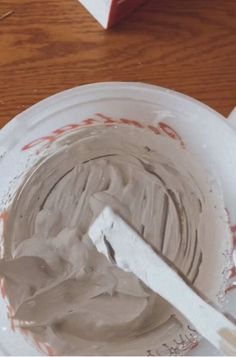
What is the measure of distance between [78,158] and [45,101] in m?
0.08

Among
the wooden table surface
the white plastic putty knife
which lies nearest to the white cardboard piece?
the wooden table surface

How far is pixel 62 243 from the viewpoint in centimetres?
80

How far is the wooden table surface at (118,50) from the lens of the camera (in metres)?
0.89

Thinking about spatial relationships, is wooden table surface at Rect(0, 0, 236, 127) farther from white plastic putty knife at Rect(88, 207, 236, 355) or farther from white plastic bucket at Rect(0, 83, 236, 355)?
white plastic putty knife at Rect(88, 207, 236, 355)

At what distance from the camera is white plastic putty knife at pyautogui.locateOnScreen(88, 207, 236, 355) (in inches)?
26.5

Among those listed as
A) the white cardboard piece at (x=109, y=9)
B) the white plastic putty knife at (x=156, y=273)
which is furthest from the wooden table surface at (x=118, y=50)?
the white plastic putty knife at (x=156, y=273)

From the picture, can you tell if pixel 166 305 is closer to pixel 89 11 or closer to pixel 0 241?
pixel 0 241

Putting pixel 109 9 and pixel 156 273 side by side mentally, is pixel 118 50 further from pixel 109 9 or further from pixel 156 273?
pixel 156 273

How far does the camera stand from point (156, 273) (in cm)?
72

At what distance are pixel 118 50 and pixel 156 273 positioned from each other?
31 centimetres

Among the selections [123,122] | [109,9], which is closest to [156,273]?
[123,122]

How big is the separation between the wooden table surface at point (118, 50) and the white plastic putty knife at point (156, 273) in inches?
7.5

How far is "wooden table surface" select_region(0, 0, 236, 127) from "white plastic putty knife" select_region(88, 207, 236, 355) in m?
0.19

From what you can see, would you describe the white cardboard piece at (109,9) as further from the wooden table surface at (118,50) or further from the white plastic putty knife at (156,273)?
the white plastic putty knife at (156,273)
